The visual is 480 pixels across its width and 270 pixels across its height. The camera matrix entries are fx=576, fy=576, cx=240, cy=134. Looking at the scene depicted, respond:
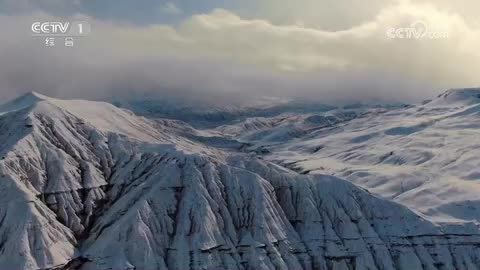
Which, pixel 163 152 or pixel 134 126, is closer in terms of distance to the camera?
pixel 163 152

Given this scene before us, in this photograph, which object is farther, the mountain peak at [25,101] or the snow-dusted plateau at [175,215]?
the mountain peak at [25,101]

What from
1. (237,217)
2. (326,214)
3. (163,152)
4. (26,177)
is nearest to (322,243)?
(326,214)

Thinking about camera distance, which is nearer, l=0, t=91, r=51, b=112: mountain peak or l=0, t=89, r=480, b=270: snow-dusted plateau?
l=0, t=89, r=480, b=270: snow-dusted plateau

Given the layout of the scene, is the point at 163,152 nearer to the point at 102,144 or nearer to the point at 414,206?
the point at 102,144

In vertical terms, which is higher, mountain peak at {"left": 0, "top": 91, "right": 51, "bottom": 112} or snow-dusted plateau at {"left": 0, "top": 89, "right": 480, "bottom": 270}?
mountain peak at {"left": 0, "top": 91, "right": 51, "bottom": 112}

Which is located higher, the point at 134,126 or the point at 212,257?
the point at 134,126

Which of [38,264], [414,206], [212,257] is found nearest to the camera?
[38,264]

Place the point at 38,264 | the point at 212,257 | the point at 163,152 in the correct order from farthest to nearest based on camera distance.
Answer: the point at 163,152 < the point at 212,257 < the point at 38,264

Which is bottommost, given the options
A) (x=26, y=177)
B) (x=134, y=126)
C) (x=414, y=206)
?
(x=414, y=206)

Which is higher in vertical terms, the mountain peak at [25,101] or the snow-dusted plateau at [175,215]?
the mountain peak at [25,101]

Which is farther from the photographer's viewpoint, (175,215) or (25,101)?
(25,101)

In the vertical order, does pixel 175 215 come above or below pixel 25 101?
below
